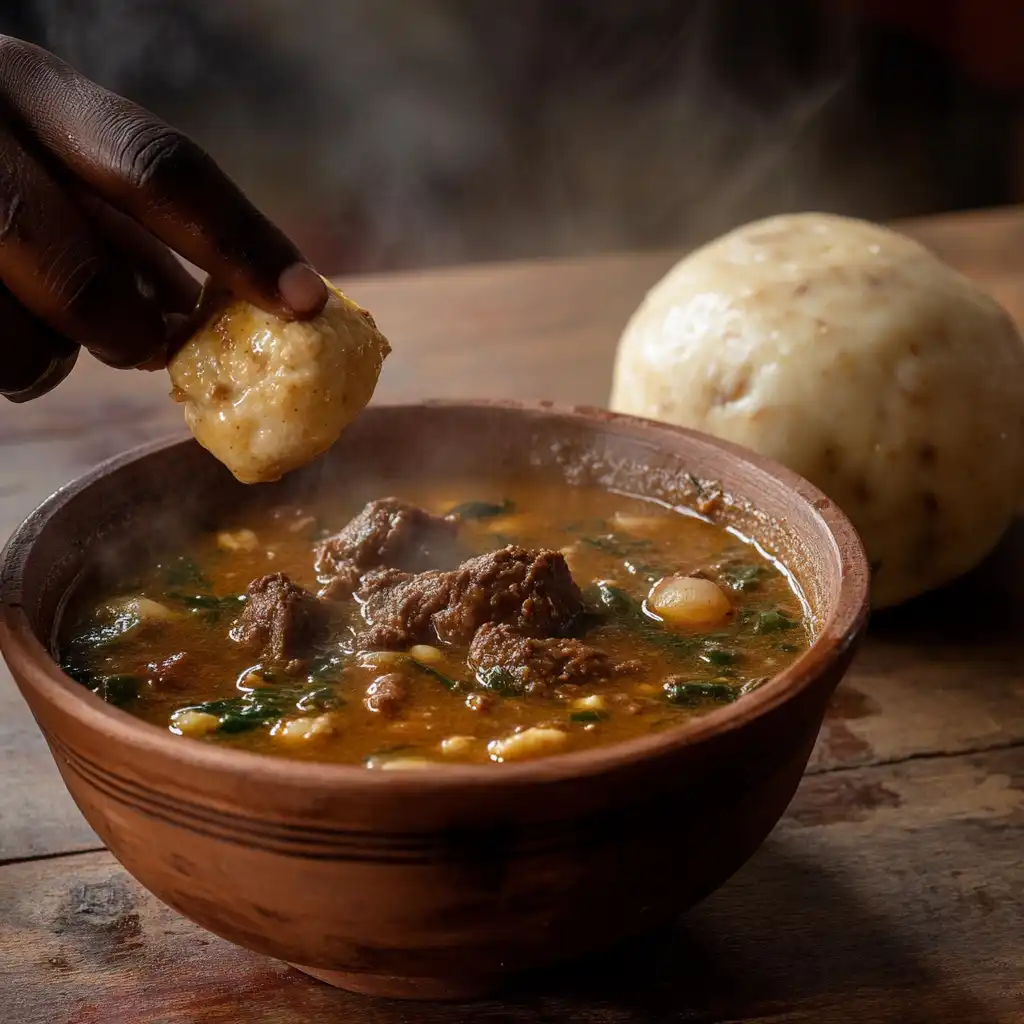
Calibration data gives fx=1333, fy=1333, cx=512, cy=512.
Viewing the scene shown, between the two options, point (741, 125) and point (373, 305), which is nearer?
point (373, 305)

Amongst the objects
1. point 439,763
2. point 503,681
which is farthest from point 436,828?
point 503,681

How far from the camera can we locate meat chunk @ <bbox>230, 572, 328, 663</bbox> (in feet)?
7.61

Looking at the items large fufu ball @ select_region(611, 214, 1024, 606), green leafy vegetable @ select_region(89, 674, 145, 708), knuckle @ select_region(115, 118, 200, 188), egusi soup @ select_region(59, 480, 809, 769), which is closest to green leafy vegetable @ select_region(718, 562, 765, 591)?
egusi soup @ select_region(59, 480, 809, 769)

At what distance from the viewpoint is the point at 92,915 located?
227cm

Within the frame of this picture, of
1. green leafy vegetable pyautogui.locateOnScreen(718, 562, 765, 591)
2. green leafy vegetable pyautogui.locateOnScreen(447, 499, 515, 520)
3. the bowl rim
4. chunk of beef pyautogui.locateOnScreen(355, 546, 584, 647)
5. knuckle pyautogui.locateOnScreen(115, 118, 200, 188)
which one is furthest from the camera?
green leafy vegetable pyautogui.locateOnScreen(447, 499, 515, 520)

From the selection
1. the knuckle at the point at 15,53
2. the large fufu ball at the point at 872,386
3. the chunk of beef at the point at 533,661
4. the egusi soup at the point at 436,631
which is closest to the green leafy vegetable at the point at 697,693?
the egusi soup at the point at 436,631

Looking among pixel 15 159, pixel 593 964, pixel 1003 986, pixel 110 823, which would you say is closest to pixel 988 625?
pixel 1003 986

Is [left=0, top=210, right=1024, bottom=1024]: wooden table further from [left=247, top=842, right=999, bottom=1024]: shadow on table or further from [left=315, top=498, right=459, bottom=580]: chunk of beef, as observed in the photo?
[left=315, top=498, right=459, bottom=580]: chunk of beef

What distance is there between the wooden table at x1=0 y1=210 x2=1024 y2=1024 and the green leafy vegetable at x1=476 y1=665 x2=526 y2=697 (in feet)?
1.49

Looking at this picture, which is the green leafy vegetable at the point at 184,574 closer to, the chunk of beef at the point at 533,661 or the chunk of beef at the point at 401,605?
the chunk of beef at the point at 401,605

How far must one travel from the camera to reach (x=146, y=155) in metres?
1.94

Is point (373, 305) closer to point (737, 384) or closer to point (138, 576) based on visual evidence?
point (737, 384)

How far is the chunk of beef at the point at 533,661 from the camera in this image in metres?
2.20

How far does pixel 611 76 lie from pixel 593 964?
757cm
